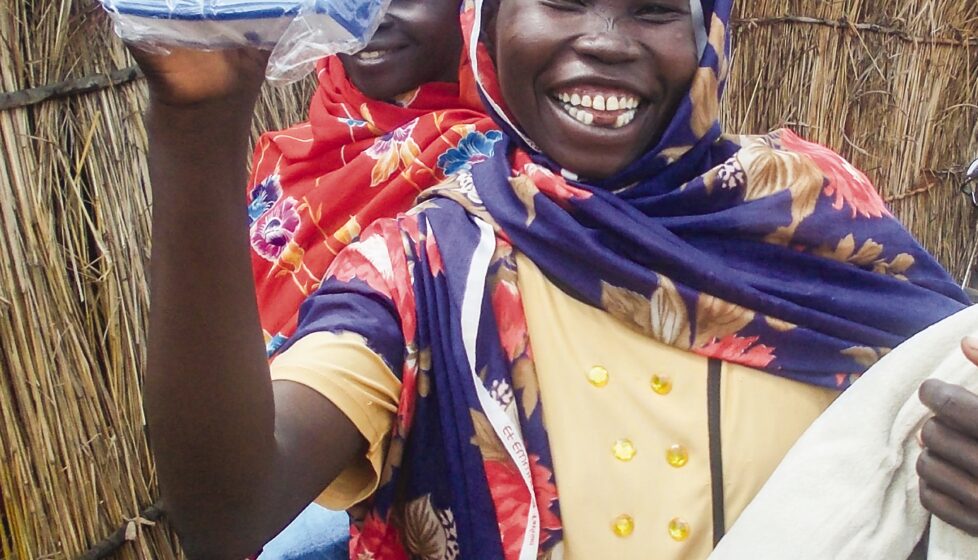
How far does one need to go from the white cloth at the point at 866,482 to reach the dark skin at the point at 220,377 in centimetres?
4

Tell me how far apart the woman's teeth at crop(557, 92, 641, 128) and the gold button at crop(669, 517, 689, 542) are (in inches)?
19.0

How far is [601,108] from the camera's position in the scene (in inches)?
45.6

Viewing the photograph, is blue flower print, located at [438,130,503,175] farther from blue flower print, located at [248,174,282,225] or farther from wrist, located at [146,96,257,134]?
wrist, located at [146,96,257,134]

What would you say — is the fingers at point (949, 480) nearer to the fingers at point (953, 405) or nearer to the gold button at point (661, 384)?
the fingers at point (953, 405)

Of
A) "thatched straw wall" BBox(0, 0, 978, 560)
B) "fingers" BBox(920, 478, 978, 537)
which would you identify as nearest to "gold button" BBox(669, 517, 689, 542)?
"fingers" BBox(920, 478, 978, 537)

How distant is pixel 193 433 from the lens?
755mm

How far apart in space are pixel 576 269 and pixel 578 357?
0.11 m

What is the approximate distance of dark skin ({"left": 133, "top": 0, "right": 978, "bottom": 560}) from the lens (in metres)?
0.65

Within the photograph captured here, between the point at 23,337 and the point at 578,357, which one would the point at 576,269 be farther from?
the point at 23,337

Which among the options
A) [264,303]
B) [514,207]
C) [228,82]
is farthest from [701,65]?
[264,303]

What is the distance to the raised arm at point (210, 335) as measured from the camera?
0.64 m

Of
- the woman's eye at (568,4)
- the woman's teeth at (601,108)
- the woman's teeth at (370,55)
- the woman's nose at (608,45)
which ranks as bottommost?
the woman's teeth at (370,55)

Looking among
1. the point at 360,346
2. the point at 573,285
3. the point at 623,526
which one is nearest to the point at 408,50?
the point at 573,285

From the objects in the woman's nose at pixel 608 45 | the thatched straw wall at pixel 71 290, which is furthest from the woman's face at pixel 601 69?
the thatched straw wall at pixel 71 290
